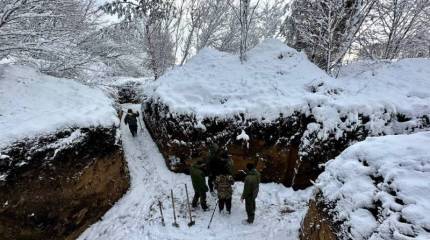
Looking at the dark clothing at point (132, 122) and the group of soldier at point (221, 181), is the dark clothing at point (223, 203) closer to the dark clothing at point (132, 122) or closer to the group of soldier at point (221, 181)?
the group of soldier at point (221, 181)

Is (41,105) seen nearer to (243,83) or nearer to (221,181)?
(221,181)

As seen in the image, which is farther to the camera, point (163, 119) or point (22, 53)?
point (163, 119)

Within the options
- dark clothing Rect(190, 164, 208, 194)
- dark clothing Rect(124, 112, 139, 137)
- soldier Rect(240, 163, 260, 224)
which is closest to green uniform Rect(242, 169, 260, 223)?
soldier Rect(240, 163, 260, 224)

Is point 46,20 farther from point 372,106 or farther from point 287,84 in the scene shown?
point 372,106

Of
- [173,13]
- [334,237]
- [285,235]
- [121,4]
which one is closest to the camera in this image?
[334,237]

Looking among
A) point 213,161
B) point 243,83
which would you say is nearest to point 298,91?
point 243,83

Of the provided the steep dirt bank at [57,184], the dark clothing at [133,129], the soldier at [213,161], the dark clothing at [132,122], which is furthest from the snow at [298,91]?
the steep dirt bank at [57,184]

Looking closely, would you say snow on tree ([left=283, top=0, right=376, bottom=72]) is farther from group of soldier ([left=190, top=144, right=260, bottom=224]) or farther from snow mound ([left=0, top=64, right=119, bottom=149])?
snow mound ([left=0, top=64, right=119, bottom=149])

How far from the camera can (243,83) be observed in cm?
1142

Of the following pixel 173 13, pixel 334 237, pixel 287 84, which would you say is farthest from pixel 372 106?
pixel 173 13

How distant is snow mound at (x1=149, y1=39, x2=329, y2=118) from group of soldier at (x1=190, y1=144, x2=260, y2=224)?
1.92 m

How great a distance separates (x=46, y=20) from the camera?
10.4m

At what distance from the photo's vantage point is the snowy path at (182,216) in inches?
294

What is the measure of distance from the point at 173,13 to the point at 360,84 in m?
11.2
